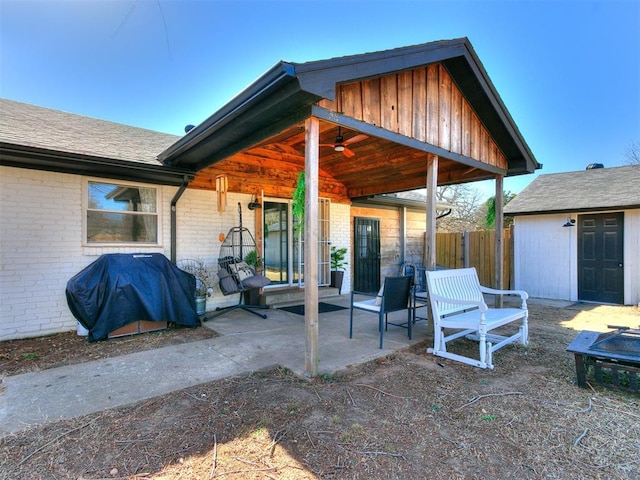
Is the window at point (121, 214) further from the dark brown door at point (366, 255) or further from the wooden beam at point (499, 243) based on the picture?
the wooden beam at point (499, 243)

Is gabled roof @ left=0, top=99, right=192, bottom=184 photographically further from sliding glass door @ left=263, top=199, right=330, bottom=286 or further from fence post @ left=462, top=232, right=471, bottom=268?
fence post @ left=462, top=232, right=471, bottom=268

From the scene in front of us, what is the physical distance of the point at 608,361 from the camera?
3084 millimetres

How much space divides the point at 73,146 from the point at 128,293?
7.05ft

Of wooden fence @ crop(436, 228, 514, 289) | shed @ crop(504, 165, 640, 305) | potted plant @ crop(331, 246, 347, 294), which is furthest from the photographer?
wooden fence @ crop(436, 228, 514, 289)

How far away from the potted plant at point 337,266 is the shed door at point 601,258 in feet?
18.8

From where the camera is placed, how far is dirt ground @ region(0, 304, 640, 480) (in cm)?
187

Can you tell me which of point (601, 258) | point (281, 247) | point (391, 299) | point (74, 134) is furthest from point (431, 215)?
point (601, 258)

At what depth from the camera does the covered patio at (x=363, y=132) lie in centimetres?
303

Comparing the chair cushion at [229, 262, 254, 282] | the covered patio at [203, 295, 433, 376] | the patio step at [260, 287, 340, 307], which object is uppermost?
the chair cushion at [229, 262, 254, 282]

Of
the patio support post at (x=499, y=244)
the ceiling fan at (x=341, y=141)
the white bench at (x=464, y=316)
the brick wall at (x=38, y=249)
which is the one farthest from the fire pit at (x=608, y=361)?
the brick wall at (x=38, y=249)

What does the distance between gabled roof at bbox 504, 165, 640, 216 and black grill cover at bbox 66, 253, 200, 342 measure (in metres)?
7.99

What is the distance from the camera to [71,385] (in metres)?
2.91

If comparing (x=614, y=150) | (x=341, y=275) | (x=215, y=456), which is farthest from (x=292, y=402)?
(x=614, y=150)

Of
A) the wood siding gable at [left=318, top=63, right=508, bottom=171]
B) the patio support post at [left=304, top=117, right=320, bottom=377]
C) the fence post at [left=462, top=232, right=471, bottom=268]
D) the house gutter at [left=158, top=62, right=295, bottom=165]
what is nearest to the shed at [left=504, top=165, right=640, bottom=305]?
the fence post at [left=462, top=232, right=471, bottom=268]
